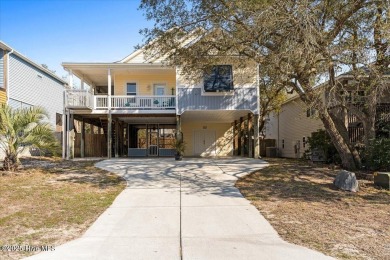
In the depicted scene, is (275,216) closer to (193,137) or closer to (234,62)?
(234,62)

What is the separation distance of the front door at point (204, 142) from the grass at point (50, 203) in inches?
449

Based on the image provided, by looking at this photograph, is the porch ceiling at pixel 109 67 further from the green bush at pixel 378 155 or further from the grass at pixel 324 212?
the green bush at pixel 378 155

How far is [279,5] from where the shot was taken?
31.9ft

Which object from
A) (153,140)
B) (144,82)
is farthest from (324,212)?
(153,140)

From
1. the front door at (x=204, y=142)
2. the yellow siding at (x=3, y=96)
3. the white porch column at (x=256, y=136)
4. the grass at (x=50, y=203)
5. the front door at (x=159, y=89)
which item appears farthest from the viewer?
the front door at (x=204, y=142)

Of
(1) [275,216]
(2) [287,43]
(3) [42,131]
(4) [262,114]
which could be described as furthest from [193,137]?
(1) [275,216]

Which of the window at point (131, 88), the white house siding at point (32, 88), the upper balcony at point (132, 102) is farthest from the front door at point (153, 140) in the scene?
the white house siding at point (32, 88)

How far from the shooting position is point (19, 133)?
1325 cm

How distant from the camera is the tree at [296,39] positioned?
9.84 metres

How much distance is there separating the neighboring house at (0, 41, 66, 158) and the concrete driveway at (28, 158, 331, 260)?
13.1m

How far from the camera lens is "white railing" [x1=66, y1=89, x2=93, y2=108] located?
18.4 metres

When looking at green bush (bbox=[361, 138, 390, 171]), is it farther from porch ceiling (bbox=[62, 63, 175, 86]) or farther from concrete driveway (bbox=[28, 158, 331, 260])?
porch ceiling (bbox=[62, 63, 175, 86])

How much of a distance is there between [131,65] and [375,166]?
1323 centimetres

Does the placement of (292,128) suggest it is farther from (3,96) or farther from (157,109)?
(3,96)
